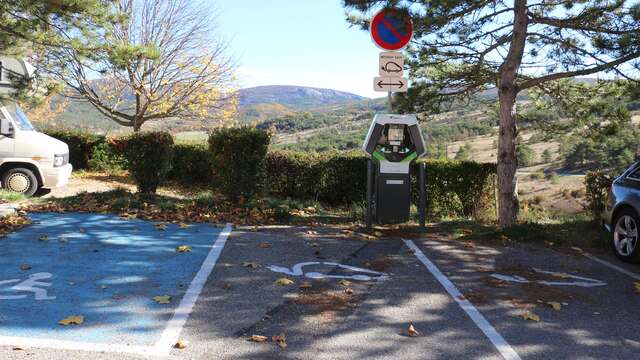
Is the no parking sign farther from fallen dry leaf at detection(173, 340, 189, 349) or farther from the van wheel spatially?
the van wheel

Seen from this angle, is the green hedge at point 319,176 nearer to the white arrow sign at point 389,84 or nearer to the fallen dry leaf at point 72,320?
the white arrow sign at point 389,84

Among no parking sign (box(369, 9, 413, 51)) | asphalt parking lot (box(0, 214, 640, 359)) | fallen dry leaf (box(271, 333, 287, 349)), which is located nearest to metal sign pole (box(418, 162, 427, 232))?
asphalt parking lot (box(0, 214, 640, 359))

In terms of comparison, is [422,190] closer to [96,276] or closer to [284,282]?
[284,282]

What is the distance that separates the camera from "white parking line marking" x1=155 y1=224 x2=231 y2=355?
3.43 metres

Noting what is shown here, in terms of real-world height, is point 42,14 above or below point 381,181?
above

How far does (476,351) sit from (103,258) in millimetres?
3807

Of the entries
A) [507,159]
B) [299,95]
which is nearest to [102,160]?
[507,159]

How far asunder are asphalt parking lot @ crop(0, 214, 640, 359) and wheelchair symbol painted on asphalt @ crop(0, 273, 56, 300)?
2cm

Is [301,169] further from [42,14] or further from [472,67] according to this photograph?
[42,14]

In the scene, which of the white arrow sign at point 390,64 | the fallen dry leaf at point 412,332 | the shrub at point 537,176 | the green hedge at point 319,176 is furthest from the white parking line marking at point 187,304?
the shrub at point 537,176

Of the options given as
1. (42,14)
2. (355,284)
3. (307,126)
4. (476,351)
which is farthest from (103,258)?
(307,126)

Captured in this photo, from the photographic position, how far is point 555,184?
30531mm

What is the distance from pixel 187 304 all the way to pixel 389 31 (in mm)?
4960

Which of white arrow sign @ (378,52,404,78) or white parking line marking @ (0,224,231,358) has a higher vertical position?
white arrow sign @ (378,52,404,78)
